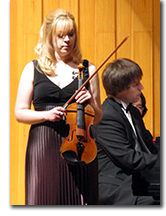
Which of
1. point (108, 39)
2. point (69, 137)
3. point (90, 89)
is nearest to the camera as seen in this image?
point (69, 137)

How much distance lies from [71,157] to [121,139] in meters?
0.27

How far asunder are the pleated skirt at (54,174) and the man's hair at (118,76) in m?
0.34

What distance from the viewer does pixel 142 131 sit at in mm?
1812

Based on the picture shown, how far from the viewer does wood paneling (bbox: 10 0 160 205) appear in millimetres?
1829

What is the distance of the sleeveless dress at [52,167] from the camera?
5.49ft

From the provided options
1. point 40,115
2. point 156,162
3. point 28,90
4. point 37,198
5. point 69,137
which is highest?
point 28,90

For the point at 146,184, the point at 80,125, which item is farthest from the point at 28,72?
the point at 146,184

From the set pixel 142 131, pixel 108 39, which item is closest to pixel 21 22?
pixel 108 39

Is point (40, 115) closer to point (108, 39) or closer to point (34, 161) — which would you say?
point (34, 161)

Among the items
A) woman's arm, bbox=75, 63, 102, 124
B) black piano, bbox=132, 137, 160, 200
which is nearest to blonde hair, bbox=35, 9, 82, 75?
woman's arm, bbox=75, 63, 102, 124

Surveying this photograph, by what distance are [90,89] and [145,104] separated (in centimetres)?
33

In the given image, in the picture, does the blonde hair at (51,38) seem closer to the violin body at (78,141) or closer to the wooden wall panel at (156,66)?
the violin body at (78,141)

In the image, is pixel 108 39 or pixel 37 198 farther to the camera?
pixel 108 39

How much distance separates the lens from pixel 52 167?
5.59 ft
